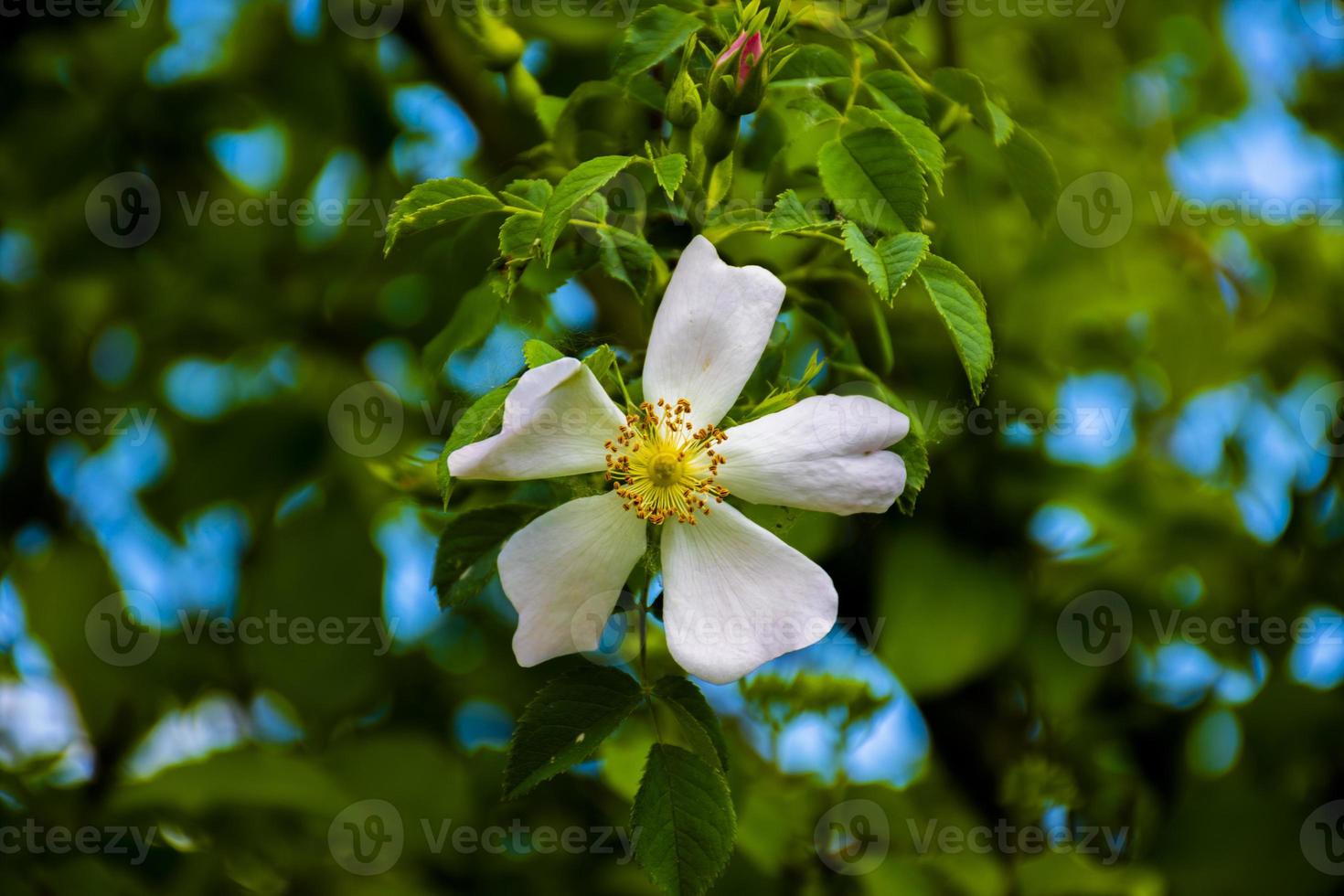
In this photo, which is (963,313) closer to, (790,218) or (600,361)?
(790,218)

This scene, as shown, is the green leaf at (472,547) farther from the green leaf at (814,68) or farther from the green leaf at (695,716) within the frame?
the green leaf at (814,68)

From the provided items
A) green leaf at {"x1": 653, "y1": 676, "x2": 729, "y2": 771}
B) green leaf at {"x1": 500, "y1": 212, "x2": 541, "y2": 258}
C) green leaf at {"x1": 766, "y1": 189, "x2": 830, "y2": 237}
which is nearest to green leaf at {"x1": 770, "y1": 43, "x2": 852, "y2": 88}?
green leaf at {"x1": 766, "y1": 189, "x2": 830, "y2": 237}

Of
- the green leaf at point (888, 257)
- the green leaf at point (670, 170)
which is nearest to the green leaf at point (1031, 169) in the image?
the green leaf at point (888, 257)

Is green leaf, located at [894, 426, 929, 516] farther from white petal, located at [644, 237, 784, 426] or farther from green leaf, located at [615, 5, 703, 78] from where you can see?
green leaf, located at [615, 5, 703, 78]

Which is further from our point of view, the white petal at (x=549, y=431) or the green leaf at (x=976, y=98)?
the green leaf at (x=976, y=98)

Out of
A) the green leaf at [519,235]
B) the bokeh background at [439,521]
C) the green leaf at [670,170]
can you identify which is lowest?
the bokeh background at [439,521]

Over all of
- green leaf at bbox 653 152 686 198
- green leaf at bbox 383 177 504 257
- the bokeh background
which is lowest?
the bokeh background

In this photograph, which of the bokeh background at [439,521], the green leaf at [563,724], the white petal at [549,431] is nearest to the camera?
the white petal at [549,431]
